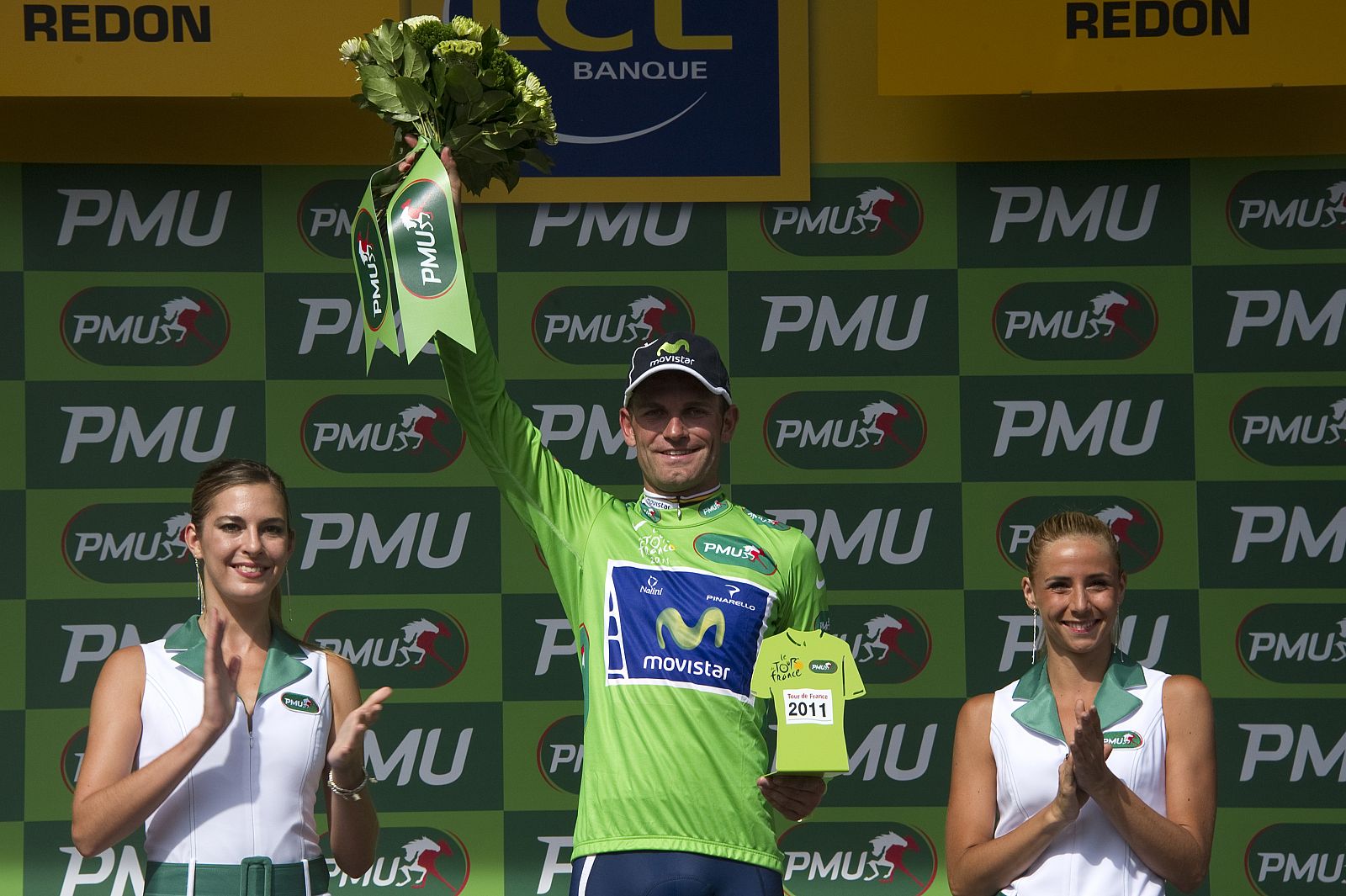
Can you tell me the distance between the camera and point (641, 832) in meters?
2.22

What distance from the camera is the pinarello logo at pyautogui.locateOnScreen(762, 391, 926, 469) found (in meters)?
4.02

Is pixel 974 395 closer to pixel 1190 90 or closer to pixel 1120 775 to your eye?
pixel 1190 90

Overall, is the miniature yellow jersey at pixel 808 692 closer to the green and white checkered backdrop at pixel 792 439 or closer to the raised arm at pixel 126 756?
the raised arm at pixel 126 756

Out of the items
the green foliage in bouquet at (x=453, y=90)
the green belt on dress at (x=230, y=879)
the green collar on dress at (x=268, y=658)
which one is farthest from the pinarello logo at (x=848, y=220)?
the green belt on dress at (x=230, y=879)

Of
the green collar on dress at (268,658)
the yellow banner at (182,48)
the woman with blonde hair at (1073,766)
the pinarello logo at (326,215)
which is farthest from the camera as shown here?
the pinarello logo at (326,215)

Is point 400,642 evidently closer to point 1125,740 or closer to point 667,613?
point 667,613

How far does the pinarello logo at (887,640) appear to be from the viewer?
13.1ft

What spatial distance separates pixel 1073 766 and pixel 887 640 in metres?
1.91

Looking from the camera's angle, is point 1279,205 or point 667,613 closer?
point 667,613

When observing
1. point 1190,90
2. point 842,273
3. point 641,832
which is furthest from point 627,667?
point 1190,90

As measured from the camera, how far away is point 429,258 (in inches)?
89.3

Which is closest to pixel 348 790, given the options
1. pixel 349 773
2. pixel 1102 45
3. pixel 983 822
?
pixel 349 773

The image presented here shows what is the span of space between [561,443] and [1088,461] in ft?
4.72

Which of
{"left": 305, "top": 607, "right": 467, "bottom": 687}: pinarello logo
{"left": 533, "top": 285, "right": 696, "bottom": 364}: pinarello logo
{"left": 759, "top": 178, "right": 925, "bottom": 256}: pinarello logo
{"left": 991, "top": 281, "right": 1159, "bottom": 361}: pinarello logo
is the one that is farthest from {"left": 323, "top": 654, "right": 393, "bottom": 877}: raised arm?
{"left": 991, "top": 281, "right": 1159, "bottom": 361}: pinarello logo
